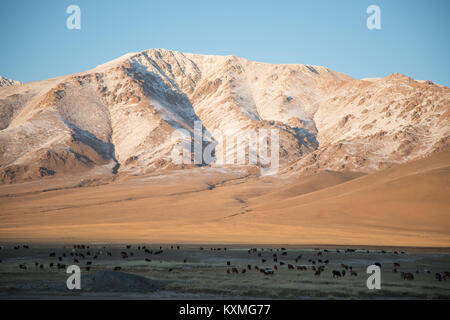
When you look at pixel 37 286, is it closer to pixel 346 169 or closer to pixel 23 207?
pixel 23 207

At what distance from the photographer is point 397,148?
199 metres

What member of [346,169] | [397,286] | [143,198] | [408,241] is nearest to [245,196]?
[143,198]

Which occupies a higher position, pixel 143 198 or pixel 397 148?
pixel 397 148

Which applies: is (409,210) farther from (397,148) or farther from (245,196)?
(397,148)

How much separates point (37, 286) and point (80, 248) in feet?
93.2

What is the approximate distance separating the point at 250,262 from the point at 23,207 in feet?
405
